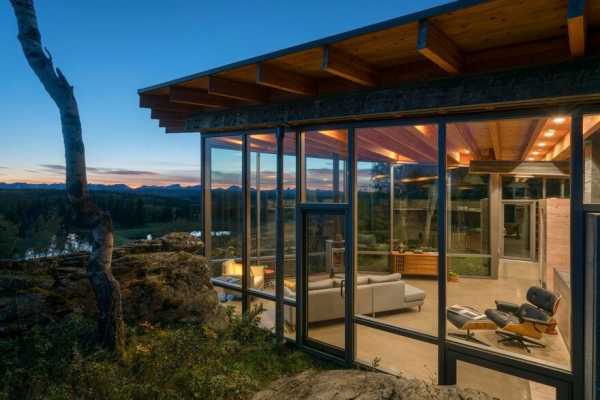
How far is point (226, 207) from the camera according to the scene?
21.8 feet

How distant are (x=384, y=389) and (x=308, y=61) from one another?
3.40 meters

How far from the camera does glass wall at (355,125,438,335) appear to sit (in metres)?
4.44

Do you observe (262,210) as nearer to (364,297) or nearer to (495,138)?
(364,297)

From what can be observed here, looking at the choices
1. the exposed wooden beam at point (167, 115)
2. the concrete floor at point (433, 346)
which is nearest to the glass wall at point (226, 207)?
the exposed wooden beam at point (167, 115)

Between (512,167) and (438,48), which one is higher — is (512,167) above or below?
below

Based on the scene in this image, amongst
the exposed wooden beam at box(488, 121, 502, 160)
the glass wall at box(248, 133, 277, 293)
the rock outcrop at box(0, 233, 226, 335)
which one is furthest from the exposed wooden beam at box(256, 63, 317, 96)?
the rock outcrop at box(0, 233, 226, 335)

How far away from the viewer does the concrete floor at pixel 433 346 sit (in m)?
3.83

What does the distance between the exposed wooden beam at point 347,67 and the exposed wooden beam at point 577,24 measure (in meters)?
1.93

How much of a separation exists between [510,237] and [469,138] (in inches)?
175

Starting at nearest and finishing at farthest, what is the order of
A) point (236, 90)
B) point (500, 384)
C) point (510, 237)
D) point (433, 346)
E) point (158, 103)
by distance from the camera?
1. point (500, 384)
2. point (433, 346)
3. point (236, 90)
4. point (158, 103)
5. point (510, 237)

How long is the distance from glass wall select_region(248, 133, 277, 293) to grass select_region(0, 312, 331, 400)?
4.43ft

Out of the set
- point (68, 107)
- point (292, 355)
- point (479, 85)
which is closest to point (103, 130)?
point (68, 107)

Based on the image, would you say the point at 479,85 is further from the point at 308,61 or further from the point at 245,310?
the point at 245,310

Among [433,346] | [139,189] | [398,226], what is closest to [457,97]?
[398,226]
